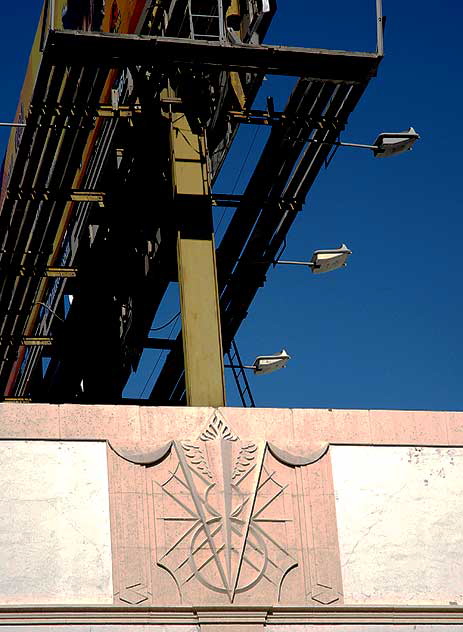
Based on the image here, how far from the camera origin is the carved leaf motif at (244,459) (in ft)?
74.8

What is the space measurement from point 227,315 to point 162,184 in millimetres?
4107

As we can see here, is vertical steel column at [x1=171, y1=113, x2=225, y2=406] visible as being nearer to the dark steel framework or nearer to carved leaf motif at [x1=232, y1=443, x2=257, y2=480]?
the dark steel framework

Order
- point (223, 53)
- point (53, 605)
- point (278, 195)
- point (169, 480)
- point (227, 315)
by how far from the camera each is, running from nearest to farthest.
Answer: point (53, 605), point (169, 480), point (223, 53), point (278, 195), point (227, 315)

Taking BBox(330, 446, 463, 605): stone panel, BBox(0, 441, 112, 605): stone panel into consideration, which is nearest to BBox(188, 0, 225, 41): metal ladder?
BBox(330, 446, 463, 605): stone panel

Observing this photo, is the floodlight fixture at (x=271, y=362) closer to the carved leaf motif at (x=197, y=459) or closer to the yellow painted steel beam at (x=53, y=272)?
the yellow painted steel beam at (x=53, y=272)

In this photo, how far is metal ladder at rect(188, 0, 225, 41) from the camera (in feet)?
82.7

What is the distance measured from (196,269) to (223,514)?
456 centimetres

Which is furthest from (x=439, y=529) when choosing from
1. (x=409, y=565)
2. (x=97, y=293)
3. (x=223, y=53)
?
(x=97, y=293)

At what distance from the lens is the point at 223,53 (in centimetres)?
2453

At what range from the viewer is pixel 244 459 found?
22875mm

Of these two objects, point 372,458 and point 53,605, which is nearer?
point 53,605

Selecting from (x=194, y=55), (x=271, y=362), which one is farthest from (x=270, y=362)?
(x=194, y=55)

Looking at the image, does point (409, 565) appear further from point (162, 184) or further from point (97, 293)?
point (97, 293)

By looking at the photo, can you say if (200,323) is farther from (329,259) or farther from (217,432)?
(329,259)
